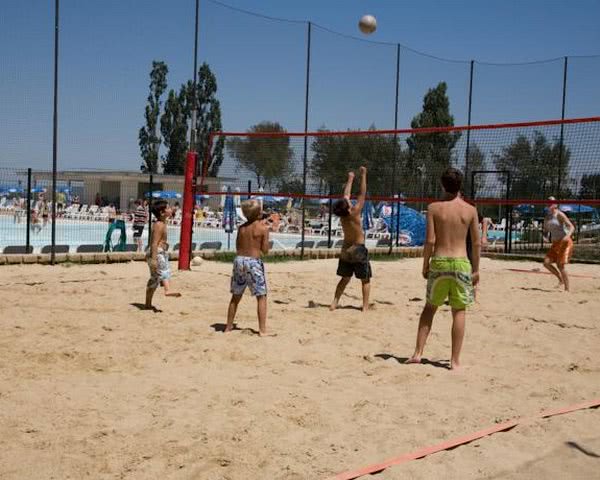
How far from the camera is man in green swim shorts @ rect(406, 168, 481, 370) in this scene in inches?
195

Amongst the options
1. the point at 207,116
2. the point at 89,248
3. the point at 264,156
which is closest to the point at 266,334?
the point at 264,156

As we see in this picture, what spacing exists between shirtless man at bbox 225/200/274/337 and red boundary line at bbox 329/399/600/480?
9.07 ft

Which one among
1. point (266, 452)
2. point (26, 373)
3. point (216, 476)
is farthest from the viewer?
point (26, 373)

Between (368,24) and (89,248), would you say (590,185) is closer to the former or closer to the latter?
(368,24)

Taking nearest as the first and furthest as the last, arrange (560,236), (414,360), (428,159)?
(414,360) → (560,236) → (428,159)

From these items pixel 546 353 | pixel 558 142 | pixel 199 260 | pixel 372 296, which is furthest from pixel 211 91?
pixel 546 353

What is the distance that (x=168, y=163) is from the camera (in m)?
24.5

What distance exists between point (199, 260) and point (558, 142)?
8.24 metres

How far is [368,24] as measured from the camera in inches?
500

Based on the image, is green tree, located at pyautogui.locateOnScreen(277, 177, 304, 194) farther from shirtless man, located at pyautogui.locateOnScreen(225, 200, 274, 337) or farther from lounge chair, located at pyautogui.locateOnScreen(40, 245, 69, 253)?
shirtless man, located at pyautogui.locateOnScreen(225, 200, 274, 337)

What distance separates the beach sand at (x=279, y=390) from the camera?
323cm

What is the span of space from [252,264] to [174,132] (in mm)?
21231

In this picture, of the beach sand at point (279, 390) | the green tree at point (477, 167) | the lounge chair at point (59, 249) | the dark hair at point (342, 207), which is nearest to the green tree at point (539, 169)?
the green tree at point (477, 167)

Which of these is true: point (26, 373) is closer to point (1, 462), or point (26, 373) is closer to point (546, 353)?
point (1, 462)
